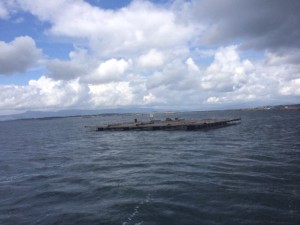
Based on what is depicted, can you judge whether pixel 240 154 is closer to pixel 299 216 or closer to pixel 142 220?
pixel 299 216

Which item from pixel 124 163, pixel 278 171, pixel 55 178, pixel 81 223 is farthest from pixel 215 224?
pixel 124 163

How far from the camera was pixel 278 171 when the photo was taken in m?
25.0

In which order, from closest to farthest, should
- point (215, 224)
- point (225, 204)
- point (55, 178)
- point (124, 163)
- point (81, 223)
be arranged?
point (215, 224) → point (81, 223) → point (225, 204) → point (55, 178) → point (124, 163)

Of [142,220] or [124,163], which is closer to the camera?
[142,220]

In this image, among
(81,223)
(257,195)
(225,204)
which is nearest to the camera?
(81,223)

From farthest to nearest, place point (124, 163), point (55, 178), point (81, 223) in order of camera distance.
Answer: point (124, 163)
point (55, 178)
point (81, 223)

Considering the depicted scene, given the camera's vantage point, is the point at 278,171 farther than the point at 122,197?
Yes

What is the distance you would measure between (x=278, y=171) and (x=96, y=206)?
15.1 m

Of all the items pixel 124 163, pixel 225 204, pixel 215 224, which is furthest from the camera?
pixel 124 163

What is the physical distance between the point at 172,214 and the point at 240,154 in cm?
2006

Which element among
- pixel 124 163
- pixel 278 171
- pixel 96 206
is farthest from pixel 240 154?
pixel 96 206

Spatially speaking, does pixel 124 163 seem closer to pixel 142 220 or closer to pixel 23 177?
pixel 23 177

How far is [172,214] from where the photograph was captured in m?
16.5

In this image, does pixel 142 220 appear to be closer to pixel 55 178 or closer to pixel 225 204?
pixel 225 204
